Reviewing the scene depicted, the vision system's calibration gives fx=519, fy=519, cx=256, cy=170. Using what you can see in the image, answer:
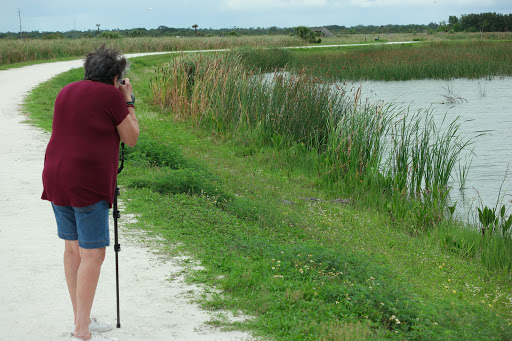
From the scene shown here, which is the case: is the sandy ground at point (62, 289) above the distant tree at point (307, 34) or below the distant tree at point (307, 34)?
below

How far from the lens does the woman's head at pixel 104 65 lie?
3305mm

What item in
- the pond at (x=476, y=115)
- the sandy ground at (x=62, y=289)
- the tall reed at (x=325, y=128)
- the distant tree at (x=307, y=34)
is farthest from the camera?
the distant tree at (x=307, y=34)

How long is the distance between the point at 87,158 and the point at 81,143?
0.33 ft

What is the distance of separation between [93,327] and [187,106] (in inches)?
460

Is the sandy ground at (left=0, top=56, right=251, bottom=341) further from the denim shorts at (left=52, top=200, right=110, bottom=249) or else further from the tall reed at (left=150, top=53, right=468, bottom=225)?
the tall reed at (left=150, top=53, right=468, bottom=225)

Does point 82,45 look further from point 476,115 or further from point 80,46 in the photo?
point 476,115

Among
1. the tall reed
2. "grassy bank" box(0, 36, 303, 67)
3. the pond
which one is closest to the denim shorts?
the tall reed

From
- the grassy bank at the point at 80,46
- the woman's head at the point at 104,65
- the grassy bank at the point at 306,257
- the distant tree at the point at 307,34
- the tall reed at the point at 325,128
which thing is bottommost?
the grassy bank at the point at 306,257

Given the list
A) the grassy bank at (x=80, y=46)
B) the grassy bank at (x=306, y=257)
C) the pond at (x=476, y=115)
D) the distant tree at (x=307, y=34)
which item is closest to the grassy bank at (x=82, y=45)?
the grassy bank at (x=80, y=46)

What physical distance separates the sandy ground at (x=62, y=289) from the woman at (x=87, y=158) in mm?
549

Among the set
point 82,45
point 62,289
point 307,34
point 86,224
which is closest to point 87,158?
point 86,224

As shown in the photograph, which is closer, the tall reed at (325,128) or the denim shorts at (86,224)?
the denim shorts at (86,224)

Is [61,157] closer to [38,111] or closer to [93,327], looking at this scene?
[93,327]

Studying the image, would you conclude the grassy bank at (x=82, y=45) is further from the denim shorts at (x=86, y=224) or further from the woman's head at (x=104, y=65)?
the denim shorts at (x=86, y=224)
